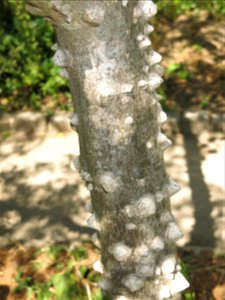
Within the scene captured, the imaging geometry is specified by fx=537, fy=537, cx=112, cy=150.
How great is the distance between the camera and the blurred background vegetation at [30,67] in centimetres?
642

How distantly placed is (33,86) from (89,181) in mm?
4422

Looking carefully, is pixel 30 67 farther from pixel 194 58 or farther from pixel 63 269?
pixel 63 269

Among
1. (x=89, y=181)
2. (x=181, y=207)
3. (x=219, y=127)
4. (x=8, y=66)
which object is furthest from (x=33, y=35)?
(x=89, y=181)

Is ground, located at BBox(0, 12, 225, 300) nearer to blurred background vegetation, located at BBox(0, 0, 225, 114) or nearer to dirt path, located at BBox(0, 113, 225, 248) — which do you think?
dirt path, located at BBox(0, 113, 225, 248)

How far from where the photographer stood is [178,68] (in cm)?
693

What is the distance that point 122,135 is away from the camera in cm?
212

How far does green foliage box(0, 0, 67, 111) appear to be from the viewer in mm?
6422

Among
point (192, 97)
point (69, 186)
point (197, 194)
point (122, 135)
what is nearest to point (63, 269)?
point (69, 186)

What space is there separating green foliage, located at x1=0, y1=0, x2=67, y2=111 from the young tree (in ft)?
13.5

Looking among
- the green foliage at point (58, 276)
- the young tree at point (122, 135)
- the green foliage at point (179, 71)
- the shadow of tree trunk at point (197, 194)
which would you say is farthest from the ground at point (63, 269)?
the green foliage at point (179, 71)

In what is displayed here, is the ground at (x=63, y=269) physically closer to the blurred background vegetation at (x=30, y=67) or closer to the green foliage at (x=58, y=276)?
the green foliage at (x=58, y=276)

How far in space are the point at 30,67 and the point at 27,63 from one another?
88 millimetres

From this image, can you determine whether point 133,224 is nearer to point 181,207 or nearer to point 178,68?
point 181,207

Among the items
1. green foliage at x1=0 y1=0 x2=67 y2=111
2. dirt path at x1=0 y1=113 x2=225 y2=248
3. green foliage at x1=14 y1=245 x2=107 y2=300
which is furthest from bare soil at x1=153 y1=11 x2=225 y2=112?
green foliage at x1=14 y1=245 x2=107 y2=300
